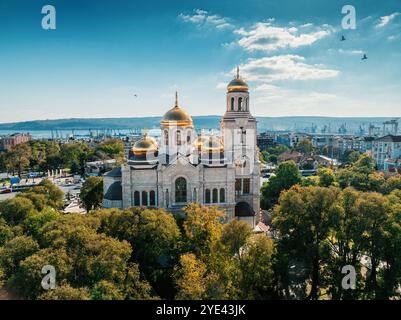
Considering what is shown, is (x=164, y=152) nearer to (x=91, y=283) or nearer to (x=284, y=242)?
(x=284, y=242)

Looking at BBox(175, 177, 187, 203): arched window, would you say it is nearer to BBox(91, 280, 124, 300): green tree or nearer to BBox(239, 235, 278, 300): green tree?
BBox(239, 235, 278, 300): green tree

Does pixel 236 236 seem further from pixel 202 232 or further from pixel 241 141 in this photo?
pixel 241 141

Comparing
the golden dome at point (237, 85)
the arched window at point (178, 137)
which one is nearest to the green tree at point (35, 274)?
the arched window at point (178, 137)

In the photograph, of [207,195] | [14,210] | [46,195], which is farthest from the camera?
[46,195]

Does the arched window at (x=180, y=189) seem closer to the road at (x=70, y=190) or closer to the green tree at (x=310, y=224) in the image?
the green tree at (x=310, y=224)

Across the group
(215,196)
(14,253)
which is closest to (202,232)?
(215,196)
